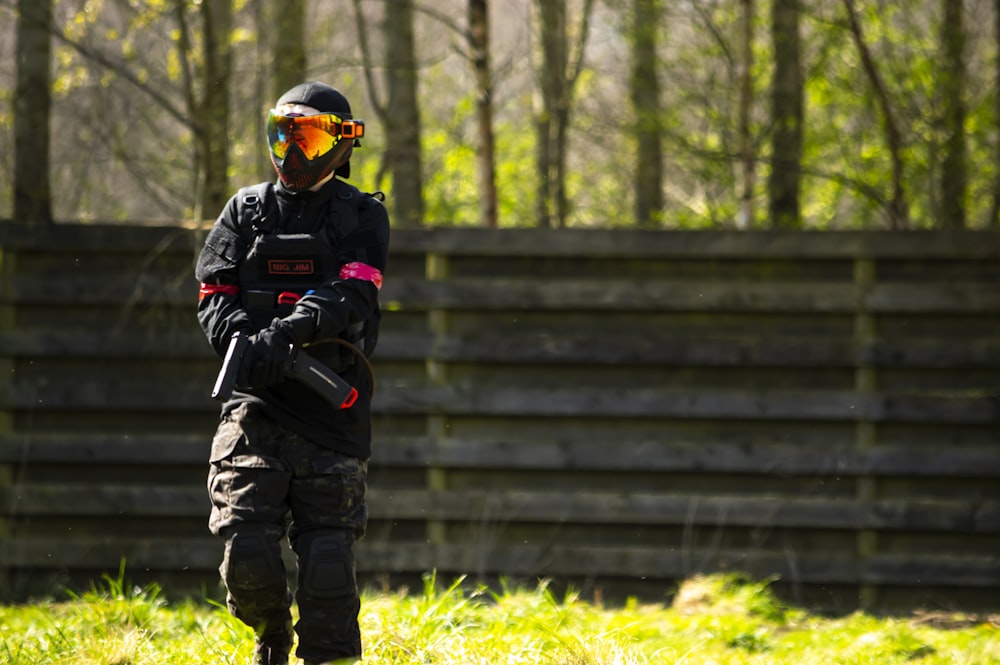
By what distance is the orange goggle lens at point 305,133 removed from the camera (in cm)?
359

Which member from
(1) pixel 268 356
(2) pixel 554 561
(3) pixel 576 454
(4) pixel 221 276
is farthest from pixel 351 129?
(2) pixel 554 561

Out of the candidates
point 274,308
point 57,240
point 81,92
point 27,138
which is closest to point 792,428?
point 274,308

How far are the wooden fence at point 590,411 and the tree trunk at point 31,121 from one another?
2.40ft

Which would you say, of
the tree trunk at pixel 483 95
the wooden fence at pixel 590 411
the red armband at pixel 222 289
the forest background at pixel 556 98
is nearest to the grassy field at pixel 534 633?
the wooden fence at pixel 590 411

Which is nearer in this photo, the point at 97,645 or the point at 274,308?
the point at 274,308

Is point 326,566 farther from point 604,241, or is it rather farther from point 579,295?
point 604,241

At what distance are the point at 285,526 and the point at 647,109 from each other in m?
6.96

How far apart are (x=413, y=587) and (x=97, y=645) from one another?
1.91 m

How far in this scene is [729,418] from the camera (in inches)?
214

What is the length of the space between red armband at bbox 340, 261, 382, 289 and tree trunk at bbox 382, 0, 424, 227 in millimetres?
5256

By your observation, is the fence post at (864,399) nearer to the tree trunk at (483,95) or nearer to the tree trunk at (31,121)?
the tree trunk at (483,95)

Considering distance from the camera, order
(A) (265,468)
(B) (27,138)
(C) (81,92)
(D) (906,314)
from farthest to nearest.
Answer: (C) (81,92), (B) (27,138), (D) (906,314), (A) (265,468)

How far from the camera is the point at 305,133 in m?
3.60

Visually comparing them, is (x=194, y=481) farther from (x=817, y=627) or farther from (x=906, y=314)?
(x=906, y=314)
